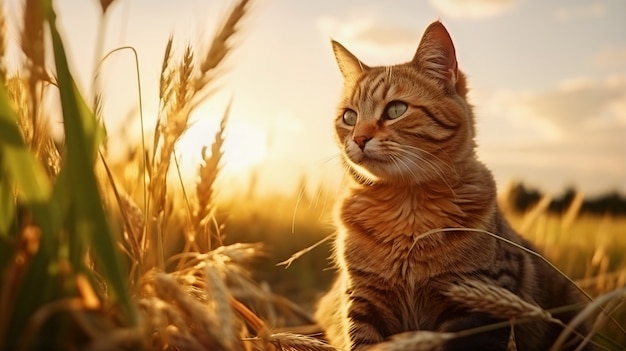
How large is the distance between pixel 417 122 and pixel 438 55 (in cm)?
27

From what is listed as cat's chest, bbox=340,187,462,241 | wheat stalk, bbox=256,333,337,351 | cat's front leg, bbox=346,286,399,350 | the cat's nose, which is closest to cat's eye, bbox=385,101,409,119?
the cat's nose

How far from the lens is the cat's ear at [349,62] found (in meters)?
2.87

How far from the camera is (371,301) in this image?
2318 millimetres

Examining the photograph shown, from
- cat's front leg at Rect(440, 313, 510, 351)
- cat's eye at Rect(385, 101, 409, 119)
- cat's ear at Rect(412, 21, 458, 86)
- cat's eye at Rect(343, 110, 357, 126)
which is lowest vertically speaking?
cat's front leg at Rect(440, 313, 510, 351)

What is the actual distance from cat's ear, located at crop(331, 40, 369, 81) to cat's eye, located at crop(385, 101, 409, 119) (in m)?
0.40

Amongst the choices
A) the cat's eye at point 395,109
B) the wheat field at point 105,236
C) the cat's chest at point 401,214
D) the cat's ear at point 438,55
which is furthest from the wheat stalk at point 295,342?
the cat's ear at point 438,55

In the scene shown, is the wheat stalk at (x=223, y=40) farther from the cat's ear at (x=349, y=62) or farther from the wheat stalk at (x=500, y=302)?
the cat's ear at (x=349, y=62)

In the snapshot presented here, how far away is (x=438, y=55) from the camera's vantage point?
2459 millimetres

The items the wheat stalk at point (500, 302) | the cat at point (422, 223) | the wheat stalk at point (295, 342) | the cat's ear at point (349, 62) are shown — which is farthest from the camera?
the cat's ear at point (349, 62)

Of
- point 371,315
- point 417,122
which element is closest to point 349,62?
point 417,122

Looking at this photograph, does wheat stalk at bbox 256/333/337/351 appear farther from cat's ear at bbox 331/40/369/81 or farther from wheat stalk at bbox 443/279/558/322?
cat's ear at bbox 331/40/369/81

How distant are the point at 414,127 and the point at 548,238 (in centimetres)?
194

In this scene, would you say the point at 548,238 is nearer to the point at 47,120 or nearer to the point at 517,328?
the point at 517,328

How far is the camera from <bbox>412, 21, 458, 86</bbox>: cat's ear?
2363mm
